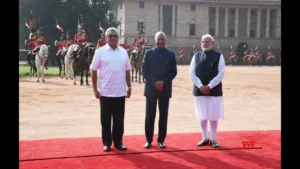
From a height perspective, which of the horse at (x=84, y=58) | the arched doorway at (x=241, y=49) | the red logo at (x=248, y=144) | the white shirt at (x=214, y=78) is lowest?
the red logo at (x=248, y=144)

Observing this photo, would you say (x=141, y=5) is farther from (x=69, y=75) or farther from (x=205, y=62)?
(x=205, y=62)

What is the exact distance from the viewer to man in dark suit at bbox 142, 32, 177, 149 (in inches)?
235

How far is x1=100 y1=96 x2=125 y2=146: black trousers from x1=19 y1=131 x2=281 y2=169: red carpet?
21 centimetres

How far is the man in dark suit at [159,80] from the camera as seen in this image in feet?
19.5

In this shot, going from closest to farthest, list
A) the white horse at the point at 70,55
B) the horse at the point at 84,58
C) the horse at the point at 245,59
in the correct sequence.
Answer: the horse at the point at 84,58
the white horse at the point at 70,55
the horse at the point at 245,59

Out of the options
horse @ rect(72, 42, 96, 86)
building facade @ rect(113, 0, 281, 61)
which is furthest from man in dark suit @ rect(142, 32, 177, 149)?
building facade @ rect(113, 0, 281, 61)

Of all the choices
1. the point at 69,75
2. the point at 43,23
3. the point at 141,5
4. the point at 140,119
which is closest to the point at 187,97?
the point at 140,119

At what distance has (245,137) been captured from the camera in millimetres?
6605

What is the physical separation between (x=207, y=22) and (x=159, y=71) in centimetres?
5611

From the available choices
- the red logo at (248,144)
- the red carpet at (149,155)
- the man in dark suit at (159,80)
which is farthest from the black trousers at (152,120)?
the red logo at (248,144)

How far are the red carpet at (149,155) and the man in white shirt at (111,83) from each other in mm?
286

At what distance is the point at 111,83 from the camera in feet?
18.7

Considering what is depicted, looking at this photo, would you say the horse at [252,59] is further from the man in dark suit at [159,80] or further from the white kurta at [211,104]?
the man in dark suit at [159,80]

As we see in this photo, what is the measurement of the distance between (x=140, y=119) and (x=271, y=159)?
13.1 feet
